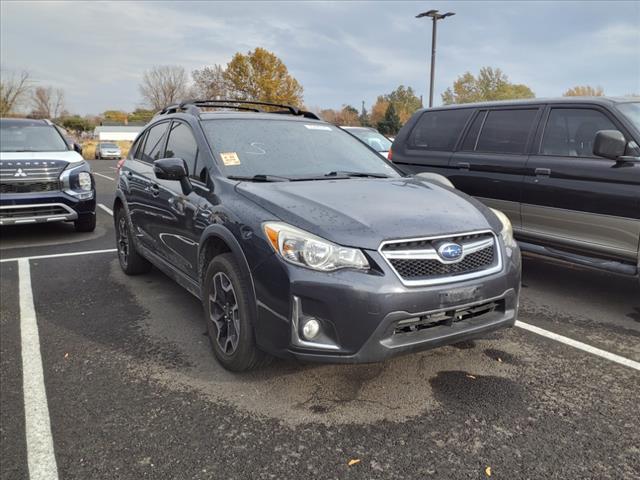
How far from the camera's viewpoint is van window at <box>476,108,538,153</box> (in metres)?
5.23

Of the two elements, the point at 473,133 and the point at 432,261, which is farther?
the point at 473,133

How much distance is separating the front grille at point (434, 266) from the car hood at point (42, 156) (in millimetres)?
6585

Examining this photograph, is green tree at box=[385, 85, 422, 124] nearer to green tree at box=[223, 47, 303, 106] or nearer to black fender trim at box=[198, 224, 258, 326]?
green tree at box=[223, 47, 303, 106]

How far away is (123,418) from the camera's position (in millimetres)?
2791

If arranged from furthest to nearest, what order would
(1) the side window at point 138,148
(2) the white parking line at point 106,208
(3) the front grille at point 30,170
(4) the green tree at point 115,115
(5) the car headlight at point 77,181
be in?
(4) the green tree at point 115,115 < (2) the white parking line at point 106,208 < (5) the car headlight at point 77,181 < (3) the front grille at point 30,170 < (1) the side window at point 138,148

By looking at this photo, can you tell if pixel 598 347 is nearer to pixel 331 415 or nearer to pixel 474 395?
pixel 474 395

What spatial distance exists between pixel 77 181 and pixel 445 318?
6579mm

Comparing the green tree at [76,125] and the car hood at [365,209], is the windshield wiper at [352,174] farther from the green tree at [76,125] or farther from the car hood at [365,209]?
the green tree at [76,125]

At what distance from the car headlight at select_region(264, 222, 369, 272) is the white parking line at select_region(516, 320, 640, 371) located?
6.69 ft

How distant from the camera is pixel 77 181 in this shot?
7641 mm

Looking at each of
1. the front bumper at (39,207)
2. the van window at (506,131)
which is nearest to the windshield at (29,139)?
the front bumper at (39,207)

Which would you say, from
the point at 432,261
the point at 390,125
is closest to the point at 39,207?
the point at 432,261

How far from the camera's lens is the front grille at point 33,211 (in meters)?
7.10

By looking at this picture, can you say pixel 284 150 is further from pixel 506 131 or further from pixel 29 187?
pixel 29 187
